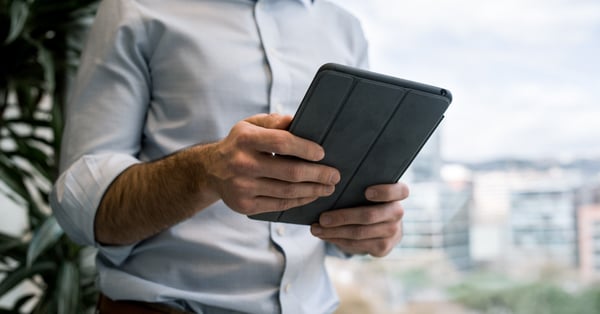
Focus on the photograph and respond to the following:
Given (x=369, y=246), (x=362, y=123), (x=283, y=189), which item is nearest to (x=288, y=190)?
(x=283, y=189)

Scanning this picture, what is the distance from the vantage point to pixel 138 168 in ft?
3.12

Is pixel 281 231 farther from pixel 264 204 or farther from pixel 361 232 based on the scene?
pixel 264 204

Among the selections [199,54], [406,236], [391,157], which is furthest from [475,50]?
[391,157]

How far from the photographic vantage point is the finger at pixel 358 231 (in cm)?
89

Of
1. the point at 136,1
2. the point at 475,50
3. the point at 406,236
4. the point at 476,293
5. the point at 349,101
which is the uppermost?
the point at 136,1

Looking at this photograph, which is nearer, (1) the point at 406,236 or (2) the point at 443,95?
(2) the point at 443,95

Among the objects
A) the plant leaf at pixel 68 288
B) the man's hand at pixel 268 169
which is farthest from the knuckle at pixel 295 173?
the plant leaf at pixel 68 288

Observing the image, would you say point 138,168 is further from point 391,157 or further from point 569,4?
point 569,4

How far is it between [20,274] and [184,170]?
0.85 m

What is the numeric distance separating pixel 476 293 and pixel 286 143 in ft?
5.68

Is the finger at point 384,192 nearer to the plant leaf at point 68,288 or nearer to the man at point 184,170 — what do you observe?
the man at point 184,170

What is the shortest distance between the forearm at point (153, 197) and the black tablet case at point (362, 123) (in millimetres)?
104

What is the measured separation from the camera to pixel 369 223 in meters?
0.90

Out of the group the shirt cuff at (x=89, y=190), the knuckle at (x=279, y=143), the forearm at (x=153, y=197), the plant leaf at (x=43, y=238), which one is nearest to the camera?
the knuckle at (x=279, y=143)
